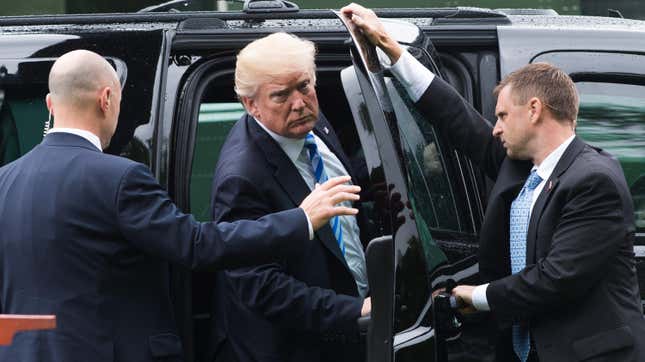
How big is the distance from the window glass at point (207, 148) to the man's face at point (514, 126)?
1.19m

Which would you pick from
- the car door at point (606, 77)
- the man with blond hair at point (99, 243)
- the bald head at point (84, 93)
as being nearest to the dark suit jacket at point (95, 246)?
the man with blond hair at point (99, 243)

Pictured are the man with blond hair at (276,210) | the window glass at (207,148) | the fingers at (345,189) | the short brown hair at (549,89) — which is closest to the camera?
the fingers at (345,189)

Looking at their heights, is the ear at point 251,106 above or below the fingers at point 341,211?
above

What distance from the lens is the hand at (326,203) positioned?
3029 mm

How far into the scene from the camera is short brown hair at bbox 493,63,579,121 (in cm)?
333

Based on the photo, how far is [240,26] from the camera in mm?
3764

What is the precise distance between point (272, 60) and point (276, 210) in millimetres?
426

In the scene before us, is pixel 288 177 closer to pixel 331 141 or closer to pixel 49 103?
pixel 331 141

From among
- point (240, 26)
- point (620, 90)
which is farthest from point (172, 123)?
point (620, 90)

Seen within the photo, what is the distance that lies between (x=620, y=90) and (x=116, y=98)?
1550mm

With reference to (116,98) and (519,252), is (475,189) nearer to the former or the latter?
(519,252)

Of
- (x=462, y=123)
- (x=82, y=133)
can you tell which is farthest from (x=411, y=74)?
(x=82, y=133)

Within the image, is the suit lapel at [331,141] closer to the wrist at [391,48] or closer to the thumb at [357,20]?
the wrist at [391,48]

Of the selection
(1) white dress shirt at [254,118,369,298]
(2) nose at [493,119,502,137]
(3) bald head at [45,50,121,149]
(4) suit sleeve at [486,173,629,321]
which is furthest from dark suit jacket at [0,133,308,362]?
(2) nose at [493,119,502,137]
